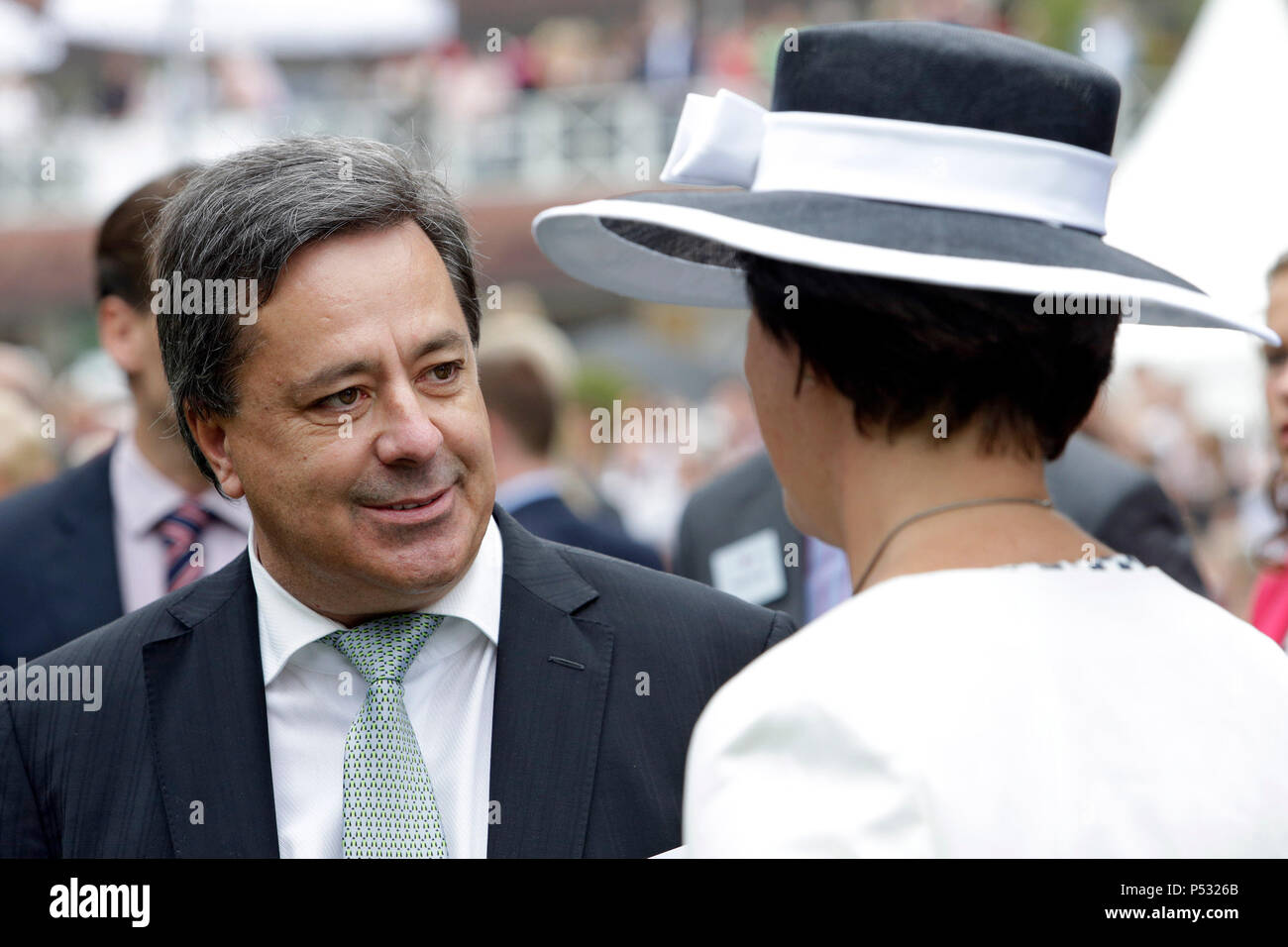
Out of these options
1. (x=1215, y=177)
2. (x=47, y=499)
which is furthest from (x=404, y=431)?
(x=1215, y=177)

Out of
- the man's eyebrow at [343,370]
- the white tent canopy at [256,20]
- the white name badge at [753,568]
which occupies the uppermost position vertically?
the white tent canopy at [256,20]

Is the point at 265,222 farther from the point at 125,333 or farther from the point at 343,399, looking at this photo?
the point at 125,333

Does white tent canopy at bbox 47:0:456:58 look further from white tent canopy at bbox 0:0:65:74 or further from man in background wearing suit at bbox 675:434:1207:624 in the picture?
man in background wearing suit at bbox 675:434:1207:624

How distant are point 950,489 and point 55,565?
2170 mm

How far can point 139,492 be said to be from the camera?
10.2 ft

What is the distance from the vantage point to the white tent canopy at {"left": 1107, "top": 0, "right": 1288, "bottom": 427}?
8.16 metres

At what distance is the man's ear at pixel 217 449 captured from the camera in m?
2.30

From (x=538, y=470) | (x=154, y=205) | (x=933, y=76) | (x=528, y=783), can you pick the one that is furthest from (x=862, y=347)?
(x=538, y=470)

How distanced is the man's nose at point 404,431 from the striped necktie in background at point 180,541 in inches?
46.3

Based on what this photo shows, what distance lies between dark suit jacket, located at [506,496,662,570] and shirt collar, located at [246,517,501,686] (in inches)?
74.8

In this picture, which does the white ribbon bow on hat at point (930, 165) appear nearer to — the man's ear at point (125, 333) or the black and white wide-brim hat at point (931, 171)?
the black and white wide-brim hat at point (931, 171)

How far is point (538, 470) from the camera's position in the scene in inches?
185

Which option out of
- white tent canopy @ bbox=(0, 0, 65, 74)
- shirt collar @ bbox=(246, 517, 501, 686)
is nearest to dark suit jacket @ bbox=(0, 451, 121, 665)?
shirt collar @ bbox=(246, 517, 501, 686)

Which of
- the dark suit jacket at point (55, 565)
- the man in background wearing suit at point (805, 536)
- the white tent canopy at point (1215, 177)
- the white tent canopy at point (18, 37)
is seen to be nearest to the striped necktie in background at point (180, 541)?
the dark suit jacket at point (55, 565)
